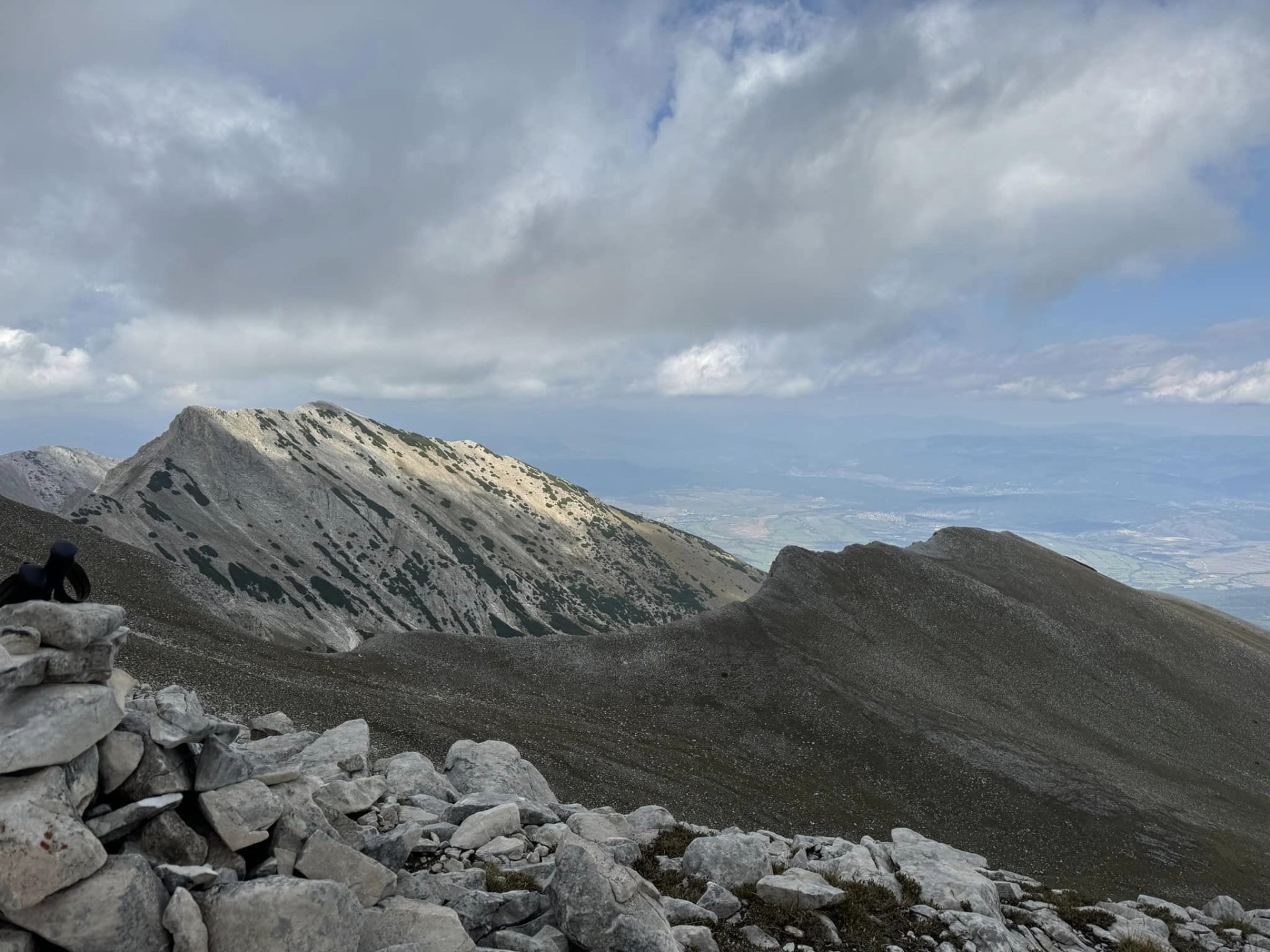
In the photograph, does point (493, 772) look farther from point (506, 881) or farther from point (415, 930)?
point (415, 930)

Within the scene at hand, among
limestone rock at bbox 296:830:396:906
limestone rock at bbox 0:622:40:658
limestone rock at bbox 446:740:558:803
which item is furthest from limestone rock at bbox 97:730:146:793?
A: limestone rock at bbox 446:740:558:803

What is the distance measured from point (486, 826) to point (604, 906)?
5.41 metres

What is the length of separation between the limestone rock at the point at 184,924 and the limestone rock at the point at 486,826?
7141 millimetres

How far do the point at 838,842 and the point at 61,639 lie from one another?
69.6 feet

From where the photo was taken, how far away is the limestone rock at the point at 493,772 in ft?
89.6

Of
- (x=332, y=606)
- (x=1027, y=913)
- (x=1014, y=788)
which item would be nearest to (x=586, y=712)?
(x=1014, y=788)

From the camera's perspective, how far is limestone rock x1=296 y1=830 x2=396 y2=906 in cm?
1235

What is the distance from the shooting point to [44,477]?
17775cm

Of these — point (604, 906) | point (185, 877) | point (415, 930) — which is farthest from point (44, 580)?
point (604, 906)

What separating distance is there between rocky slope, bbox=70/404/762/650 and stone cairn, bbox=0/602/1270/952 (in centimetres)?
6194

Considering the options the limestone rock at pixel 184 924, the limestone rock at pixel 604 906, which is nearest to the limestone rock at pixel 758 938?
the limestone rock at pixel 604 906

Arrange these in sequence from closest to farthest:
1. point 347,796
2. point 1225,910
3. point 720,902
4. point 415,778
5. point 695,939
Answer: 1. point 695,939
2. point 720,902
3. point 347,796
4. point 1225,910
5. point 415,778

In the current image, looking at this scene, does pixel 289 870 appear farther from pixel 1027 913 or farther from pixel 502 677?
pixel 502 677

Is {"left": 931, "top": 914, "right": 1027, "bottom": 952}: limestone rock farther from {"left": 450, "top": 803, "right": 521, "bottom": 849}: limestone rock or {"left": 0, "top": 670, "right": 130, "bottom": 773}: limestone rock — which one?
{"left": 0, "top": 670, "right": 130, "bottom": 773}: limestone rock
